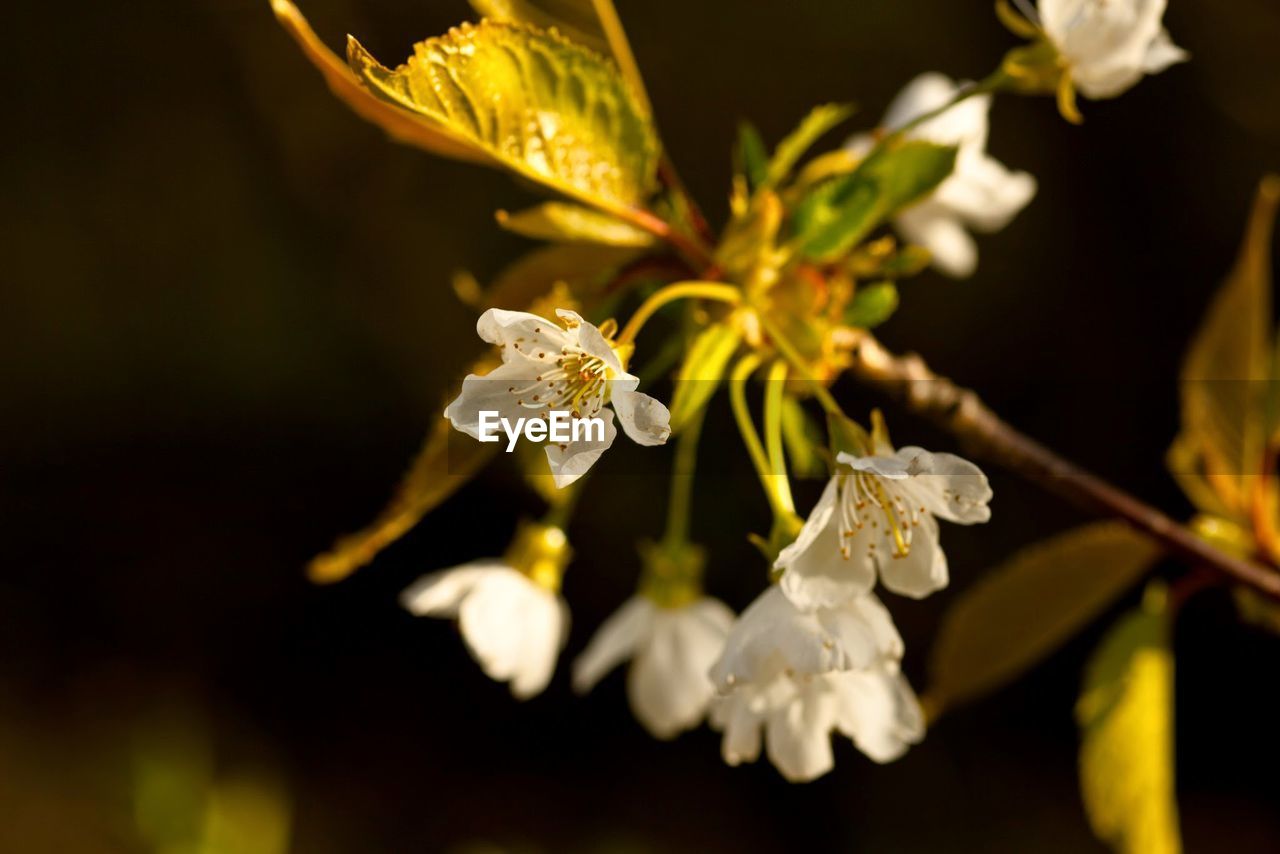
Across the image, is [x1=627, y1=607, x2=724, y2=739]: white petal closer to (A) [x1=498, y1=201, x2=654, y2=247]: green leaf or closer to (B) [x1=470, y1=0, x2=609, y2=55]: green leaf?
(A) [x1=498, y1=201, x2=654, y2=247]: green leaf

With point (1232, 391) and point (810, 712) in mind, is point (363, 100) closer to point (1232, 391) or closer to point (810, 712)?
point (810, 712)

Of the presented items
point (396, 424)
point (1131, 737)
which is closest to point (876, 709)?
point (1131, 737)

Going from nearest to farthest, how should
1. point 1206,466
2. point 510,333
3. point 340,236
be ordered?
point 510,333, point 1206,466, point 340,236

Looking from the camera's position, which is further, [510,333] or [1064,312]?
[1064,312]

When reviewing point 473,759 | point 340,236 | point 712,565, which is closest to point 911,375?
Answer: point 712,565

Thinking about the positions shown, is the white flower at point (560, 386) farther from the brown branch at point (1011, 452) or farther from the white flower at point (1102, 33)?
the white flower at point (1102, 33)

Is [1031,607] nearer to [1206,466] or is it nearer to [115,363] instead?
[1206,466]
